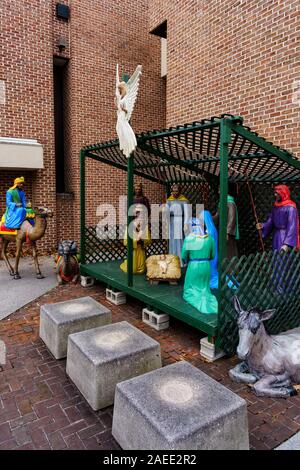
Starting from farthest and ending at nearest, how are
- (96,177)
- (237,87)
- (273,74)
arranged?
(96,177), (237,87), (273,74)

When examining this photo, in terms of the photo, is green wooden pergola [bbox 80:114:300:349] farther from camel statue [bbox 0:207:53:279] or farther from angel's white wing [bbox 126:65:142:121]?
camel statue [bbox 0:207:53:279]

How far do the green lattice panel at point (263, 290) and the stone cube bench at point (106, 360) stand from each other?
1040 millimetres

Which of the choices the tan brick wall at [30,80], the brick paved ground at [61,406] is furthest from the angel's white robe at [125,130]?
the tan brick wall at [30,80]

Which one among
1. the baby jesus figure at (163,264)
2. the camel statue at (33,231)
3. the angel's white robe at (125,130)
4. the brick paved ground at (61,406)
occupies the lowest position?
the brick paved ground at (61,406)

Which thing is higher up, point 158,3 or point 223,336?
point 158,3

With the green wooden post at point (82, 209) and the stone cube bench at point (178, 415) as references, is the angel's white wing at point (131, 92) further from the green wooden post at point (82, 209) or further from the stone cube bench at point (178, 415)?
the stone cube bench at point (178, 415)

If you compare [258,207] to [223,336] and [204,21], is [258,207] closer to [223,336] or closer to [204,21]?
[223,336]

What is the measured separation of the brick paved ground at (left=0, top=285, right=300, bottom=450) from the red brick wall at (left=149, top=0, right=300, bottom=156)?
4.62 meters

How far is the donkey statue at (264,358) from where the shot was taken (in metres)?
3.43

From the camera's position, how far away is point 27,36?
10.4m

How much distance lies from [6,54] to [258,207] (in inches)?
340

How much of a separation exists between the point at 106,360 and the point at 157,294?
7.66 feet

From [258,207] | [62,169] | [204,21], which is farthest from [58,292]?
[204,21]

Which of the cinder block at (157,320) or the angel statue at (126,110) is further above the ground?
the angel statue at (126,110)
